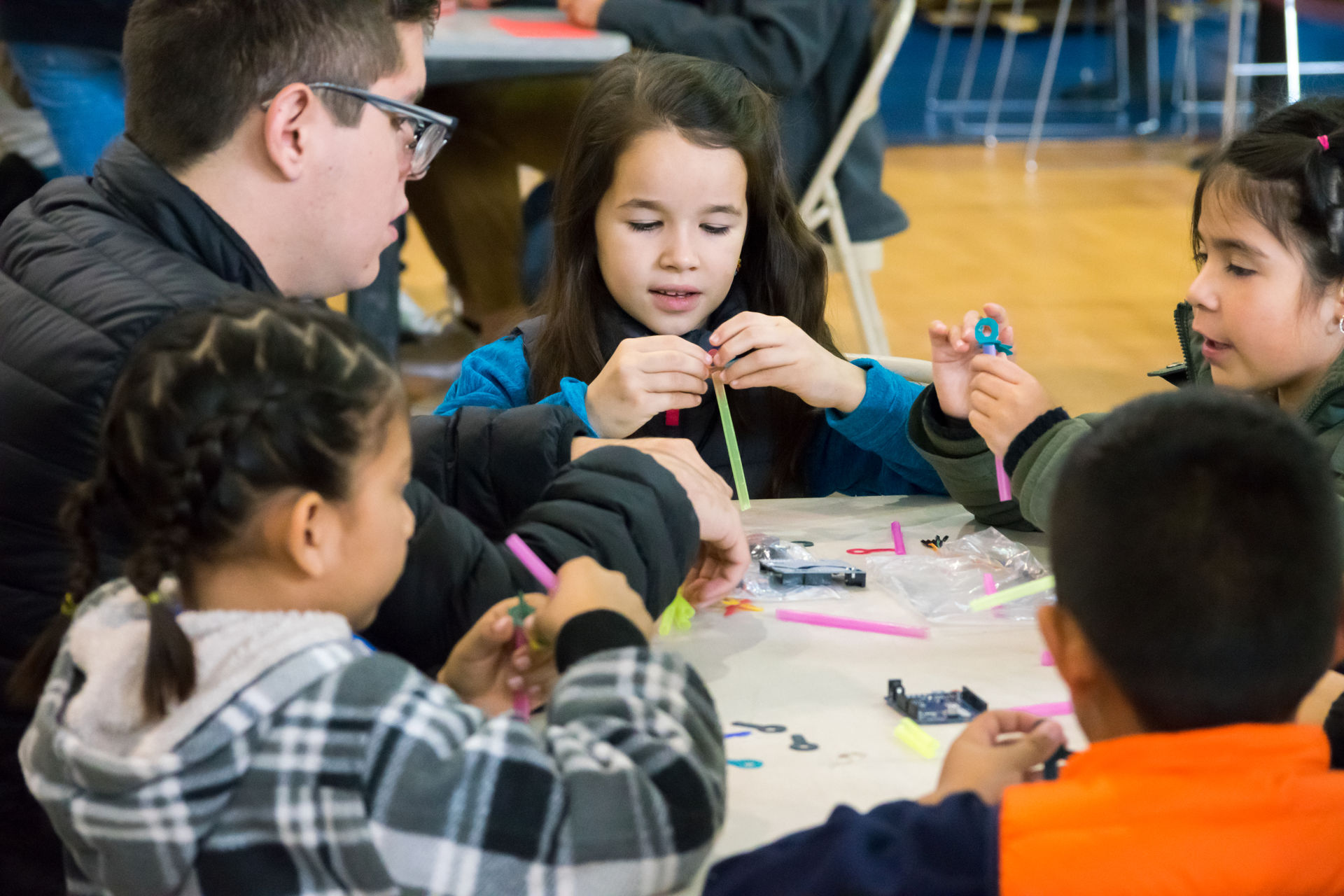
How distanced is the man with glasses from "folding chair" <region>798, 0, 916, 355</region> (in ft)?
5.28

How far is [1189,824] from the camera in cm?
71

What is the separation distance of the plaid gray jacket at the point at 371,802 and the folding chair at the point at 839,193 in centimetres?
219

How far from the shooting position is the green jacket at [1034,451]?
4.09 feet

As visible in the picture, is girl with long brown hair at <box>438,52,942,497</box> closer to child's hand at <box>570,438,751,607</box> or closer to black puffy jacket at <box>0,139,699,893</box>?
child's hand at <box>570,438,751,607</box>

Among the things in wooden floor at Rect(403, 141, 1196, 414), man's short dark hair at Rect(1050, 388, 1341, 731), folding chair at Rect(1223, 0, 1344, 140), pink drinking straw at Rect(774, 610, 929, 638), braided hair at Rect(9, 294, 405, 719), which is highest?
braided hair at Rect(9, 294, 405, 719)

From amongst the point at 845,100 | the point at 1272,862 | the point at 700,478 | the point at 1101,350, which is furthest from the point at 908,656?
the point at 1101,350

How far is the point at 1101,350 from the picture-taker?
405 cm

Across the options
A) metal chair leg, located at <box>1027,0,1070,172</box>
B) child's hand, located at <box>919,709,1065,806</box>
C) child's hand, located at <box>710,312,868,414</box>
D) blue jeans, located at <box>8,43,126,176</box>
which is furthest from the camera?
metal chair leg, located at <box>1027,0,1070,172</box>

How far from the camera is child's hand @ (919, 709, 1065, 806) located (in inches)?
32.2

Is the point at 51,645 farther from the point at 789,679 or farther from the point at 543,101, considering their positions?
the point at 543,101

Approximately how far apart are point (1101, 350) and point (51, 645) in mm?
3615

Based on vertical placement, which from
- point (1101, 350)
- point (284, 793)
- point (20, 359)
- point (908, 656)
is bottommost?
point (1101, 350)

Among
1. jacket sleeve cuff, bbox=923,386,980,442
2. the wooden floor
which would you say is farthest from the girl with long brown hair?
the wooden floor

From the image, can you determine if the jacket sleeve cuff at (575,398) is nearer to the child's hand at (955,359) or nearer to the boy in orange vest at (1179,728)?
the child's hand at (955,359)
